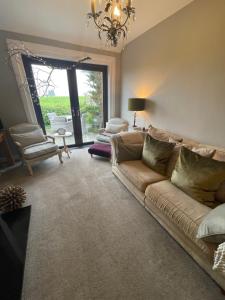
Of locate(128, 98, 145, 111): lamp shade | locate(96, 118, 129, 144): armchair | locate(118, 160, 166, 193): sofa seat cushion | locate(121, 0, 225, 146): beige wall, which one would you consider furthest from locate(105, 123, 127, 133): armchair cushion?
locate(118, 160, 166, 193): sofa seat cushion

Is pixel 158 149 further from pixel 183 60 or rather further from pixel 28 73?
pixel 28 73

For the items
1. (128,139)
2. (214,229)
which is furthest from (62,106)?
(214,229)

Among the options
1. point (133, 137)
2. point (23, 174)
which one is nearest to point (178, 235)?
point (133, 137)

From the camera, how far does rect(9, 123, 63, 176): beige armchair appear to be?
9.12ft

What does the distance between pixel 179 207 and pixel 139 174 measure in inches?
27.1

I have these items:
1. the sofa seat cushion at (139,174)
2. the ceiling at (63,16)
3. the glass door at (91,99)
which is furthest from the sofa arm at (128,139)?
the glass door at (91,99)

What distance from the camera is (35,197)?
7.23ft

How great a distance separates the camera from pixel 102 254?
1409 mm

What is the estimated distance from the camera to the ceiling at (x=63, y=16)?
85.6 inches

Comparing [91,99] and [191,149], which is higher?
[91,99]

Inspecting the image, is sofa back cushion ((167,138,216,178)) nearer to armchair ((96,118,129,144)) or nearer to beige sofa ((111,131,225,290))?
beige sofa ((111,131,225,290))

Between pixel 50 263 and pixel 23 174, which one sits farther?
pixel 23 174

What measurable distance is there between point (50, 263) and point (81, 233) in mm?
390

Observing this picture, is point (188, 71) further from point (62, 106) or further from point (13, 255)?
point (13, 255)
